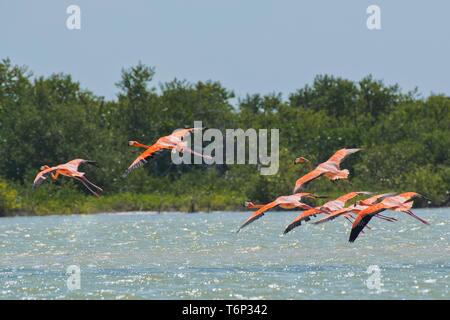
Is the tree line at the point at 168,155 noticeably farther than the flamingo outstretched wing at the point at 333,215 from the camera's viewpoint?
Yes

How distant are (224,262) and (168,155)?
46.2 metres

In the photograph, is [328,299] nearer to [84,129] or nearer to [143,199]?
[143,199]

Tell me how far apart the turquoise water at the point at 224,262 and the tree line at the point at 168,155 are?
53.4 ft

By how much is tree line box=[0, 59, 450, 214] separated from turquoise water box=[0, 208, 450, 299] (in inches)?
641

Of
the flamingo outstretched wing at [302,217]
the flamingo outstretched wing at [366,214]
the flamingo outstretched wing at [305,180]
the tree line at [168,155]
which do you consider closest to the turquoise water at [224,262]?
the flamingo outstretched wing at [302,217]

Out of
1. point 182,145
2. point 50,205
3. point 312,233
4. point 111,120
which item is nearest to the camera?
point 182,145

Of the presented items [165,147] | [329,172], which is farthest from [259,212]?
[165,147]

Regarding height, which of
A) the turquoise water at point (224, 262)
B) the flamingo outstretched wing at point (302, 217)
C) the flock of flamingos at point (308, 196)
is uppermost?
the flock of flamingos at point (308, 196)

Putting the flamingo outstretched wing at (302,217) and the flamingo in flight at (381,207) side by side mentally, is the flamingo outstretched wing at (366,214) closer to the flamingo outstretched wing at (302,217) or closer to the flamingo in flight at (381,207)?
the flamingo in flight at (381,207)

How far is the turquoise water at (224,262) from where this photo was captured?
87.8ft

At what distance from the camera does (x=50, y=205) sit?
66812mm

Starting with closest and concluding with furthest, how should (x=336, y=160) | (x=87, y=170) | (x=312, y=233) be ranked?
(x=336, y=160)
(x=312, y=233)
(x=87, y=170)
